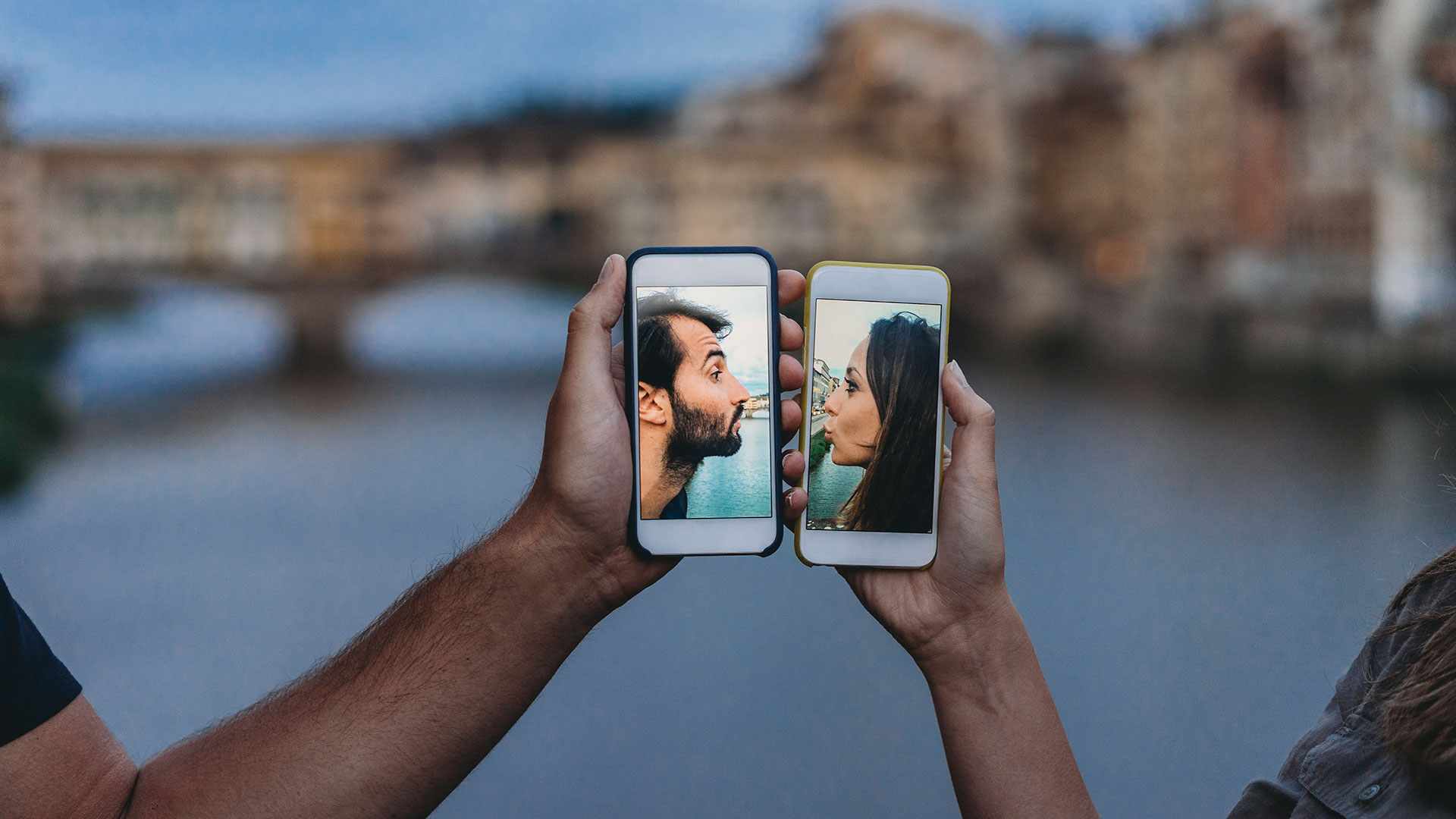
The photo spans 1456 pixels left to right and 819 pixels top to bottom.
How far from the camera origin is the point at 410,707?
1.98 feet

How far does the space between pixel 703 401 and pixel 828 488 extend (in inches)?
3.3

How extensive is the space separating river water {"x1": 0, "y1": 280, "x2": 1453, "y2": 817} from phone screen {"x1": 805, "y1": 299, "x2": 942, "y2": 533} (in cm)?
25

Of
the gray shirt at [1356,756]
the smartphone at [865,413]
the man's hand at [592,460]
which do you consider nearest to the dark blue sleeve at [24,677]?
the man's hand at [592,460]

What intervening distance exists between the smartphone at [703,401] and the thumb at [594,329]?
0.03 metres

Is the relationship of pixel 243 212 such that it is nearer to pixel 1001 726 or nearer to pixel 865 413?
pixel 865 413

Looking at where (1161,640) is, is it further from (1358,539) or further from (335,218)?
(335,218)

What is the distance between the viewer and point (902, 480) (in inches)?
26.3

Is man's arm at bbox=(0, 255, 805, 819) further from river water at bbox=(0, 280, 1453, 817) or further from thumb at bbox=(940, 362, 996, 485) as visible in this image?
river water at bbox=(0, 280, 1453, 817)

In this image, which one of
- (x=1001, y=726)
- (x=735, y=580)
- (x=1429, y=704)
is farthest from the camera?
(x=735, y=580)

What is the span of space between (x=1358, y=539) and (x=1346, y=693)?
6354 millimetres

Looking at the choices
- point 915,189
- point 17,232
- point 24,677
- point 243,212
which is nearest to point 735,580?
point 24,677

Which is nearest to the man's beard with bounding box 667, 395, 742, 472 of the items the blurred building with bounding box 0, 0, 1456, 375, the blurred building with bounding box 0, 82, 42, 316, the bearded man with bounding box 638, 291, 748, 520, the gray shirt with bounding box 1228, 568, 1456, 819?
the bearded man with bounding box 638, 291, 748, 520

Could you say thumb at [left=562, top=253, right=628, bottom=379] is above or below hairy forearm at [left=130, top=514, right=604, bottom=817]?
above

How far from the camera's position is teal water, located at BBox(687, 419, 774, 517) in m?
0.67
